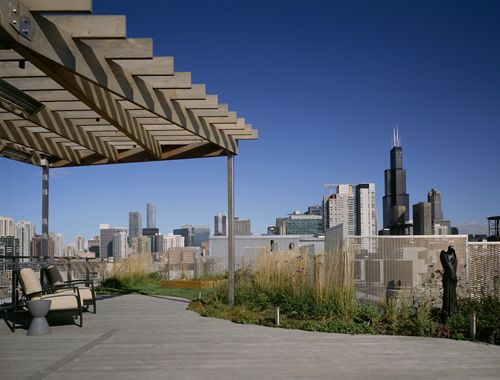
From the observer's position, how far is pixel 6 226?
8430mm

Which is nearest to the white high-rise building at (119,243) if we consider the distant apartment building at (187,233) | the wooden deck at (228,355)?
the distant apartment building at (187,233)

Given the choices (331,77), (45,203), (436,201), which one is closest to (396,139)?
(436,201)

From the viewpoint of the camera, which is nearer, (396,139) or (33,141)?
(33,141)

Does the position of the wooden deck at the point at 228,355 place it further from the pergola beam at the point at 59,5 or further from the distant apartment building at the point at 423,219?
the distant apartment building at the point at 423,219

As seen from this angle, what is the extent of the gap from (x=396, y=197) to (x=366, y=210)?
20180mm

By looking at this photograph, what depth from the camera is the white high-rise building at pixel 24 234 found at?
964 centimetres

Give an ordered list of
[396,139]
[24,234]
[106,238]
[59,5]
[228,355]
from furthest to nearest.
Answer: [106,238], [396,139], [24,234], [228,355], [59,5]

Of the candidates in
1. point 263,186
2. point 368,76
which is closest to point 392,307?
point 368,76

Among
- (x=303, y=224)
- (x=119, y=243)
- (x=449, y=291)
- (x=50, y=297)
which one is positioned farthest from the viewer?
(x=303, y=224)

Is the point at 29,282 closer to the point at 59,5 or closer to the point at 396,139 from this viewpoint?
the point at 59,5

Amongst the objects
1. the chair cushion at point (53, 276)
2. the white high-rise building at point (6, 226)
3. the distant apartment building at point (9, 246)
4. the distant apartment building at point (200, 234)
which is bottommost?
the distant apartment building at point (200, 234)

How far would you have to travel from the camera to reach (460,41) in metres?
13.0

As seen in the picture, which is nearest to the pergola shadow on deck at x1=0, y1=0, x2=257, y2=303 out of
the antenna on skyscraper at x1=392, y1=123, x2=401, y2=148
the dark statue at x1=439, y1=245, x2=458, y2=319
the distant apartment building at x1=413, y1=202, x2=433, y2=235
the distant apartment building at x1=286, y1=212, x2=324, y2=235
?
the dark statue at x1=439, y1=245, x2=458, y2=319

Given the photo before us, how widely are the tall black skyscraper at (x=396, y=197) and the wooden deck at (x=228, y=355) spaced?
1433 cm
